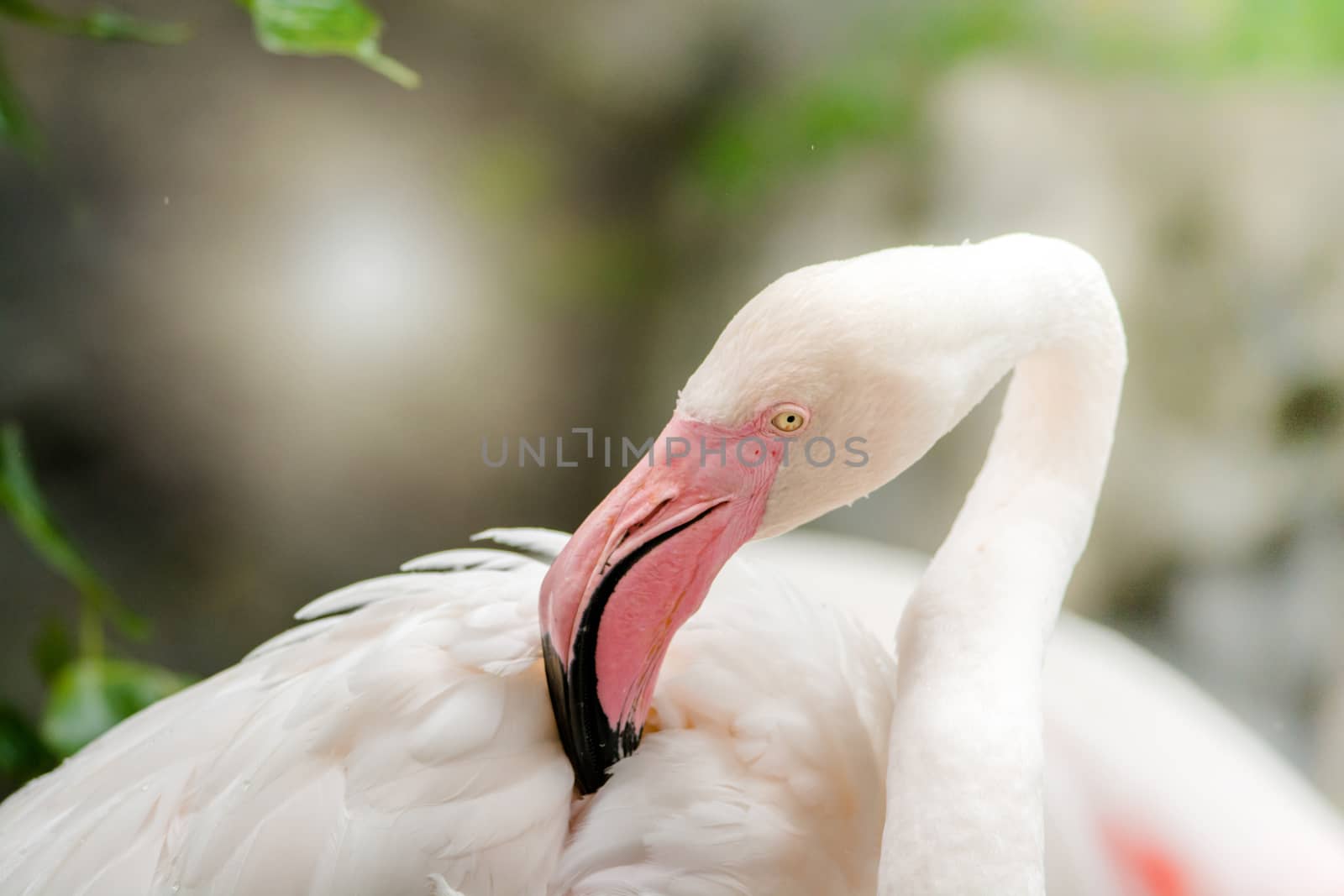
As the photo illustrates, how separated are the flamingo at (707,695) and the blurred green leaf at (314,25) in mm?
498

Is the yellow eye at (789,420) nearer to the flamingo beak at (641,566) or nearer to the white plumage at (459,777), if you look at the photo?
the flamingo beak at (641,566)

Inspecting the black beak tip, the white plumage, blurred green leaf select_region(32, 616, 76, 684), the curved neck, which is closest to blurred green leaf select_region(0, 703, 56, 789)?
blurred green leaf select_region(32, 616, 76, 684)

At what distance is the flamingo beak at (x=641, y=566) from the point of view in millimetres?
677

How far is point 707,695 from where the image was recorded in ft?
2.64

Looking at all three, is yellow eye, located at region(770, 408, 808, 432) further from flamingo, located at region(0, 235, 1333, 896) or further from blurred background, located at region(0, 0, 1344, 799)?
blurred background, located at region(0, 0, 1344, 799)

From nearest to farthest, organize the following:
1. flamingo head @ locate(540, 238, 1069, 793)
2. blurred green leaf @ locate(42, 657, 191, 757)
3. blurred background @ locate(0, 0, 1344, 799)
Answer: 1. flamingo head @ locate(540, 238, 1069, 793)
2. blurred green leaf @ locate(42, 657, 191, 757)
3. blurred background @ locate(0, 0, 1344, 799)

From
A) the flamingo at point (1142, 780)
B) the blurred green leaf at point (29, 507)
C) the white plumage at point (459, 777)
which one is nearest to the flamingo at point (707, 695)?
the white plumage at point (459, 777)

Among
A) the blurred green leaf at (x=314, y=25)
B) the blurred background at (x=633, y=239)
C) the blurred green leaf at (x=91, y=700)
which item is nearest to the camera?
the blurred green leaf at (x=314, y=25)

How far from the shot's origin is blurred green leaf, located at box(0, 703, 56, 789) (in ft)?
3.74

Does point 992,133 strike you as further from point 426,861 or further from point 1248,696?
point 426,861

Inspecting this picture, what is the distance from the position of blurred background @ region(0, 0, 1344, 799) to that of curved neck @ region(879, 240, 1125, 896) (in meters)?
0.48

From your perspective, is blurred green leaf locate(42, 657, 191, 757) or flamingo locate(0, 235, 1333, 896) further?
blurred green leaf locate(42, 657, 191, 757)

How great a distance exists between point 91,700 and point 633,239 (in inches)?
37.3

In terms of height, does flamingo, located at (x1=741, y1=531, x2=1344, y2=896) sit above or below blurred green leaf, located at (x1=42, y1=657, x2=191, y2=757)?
above
